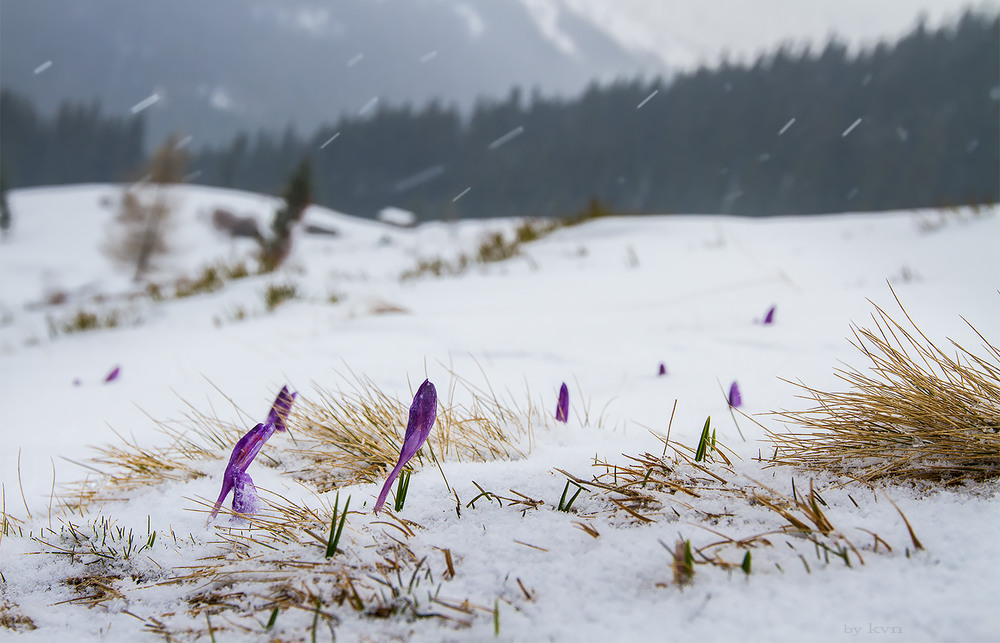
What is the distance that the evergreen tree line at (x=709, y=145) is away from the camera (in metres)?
53.3

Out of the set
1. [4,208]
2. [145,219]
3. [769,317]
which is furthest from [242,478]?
[4,208]

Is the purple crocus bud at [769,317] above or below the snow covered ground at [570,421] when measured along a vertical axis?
above

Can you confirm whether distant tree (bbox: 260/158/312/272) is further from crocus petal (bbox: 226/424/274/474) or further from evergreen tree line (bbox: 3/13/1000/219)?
evergreen tree line (bbox: 3/13/1000/219)

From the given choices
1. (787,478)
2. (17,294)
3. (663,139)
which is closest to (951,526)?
(787,478)

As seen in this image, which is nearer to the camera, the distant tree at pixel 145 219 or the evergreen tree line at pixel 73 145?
the distant tree at pixel 145 219

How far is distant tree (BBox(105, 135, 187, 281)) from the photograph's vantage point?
25516 millimetres

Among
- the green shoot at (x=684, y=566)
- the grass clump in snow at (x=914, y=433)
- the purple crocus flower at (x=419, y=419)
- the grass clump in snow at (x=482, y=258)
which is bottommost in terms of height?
the green shoot at (x=684, y=566)

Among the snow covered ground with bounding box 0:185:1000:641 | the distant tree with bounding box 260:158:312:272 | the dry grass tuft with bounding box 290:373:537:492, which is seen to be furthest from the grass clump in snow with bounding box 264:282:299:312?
the distant tree with bounding box 260:158:312:272

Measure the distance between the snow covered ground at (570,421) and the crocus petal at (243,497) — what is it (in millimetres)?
77

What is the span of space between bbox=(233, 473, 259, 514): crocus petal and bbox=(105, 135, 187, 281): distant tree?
29313 mm

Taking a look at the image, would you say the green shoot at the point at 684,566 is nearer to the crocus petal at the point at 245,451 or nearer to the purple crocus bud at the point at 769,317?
the crocus petal at the point at 245,451

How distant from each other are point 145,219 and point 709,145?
65450mm

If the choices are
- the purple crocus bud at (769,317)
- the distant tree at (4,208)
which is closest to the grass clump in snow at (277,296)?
the purple crocus bud at (769,317)

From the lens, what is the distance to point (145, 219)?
85.3 feet
